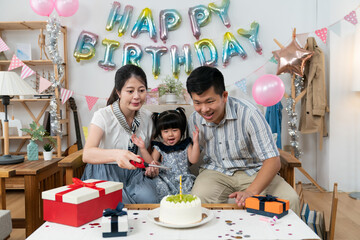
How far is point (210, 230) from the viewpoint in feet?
3.99

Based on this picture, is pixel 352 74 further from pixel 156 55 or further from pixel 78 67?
pixel 78 67

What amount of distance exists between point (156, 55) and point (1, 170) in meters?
2.31

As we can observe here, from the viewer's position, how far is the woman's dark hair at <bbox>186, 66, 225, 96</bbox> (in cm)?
171

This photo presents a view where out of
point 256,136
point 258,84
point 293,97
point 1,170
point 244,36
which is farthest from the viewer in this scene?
point 244,36

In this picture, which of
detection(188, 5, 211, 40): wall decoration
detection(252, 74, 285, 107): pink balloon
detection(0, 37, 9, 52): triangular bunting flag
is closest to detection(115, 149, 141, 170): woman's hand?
detection(252, 74, 285, 107): pink balloon

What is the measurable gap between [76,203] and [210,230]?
0.50m

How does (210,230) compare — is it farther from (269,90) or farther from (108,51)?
(108,51)

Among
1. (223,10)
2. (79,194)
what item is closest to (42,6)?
(223,10)

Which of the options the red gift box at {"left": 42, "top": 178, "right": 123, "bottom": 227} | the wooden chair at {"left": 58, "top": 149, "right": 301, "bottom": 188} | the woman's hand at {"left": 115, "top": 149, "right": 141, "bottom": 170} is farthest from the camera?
the wooden chair at {"left": 58, "top": 149, "right": 301, "bottom": 188}

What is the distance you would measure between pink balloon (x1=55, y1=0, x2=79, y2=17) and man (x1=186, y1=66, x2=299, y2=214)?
229 cm

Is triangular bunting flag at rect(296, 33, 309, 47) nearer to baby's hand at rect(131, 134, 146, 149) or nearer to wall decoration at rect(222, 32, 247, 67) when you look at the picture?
wall decoration at rect(222, 32, 247, 67)

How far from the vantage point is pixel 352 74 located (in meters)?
3.49

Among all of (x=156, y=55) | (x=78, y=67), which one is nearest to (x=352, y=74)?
(x=156, y=55)

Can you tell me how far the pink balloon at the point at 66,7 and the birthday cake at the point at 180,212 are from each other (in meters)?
2.99
